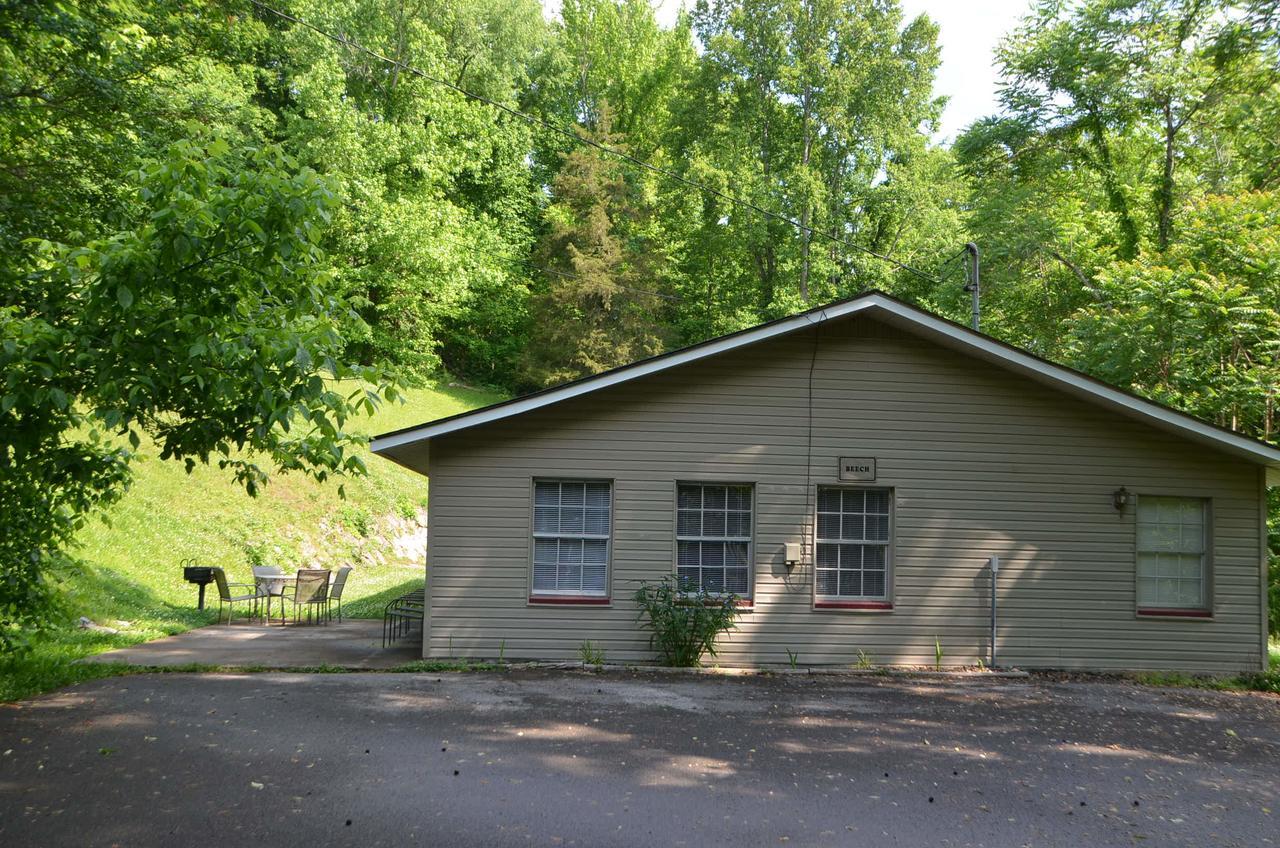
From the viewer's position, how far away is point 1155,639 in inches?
484

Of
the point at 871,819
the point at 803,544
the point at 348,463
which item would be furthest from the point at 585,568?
the point at 871,819

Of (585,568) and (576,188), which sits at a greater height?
(576,188)

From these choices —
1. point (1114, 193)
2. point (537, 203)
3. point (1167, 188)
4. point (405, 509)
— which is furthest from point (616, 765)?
point (537, 203)

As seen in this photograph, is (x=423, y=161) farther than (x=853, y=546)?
Yes

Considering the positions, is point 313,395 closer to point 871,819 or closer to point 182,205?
point 182,205

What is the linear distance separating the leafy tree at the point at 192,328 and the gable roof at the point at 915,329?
4014 millimetres

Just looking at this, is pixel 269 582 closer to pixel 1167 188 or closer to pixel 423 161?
pixel 423 161

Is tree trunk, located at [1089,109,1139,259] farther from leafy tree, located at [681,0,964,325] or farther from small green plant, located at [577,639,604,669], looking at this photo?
small green plant, located at [577,639,604,669]

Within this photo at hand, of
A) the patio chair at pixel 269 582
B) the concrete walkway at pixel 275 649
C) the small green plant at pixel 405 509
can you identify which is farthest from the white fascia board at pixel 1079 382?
the small green plant at pixel 405 509

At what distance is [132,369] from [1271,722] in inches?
418

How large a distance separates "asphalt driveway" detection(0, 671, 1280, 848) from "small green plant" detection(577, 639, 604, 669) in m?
1.12

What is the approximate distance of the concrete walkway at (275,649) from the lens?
11.4 meters

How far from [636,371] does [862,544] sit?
11.8ft

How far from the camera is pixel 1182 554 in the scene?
12.5 m
